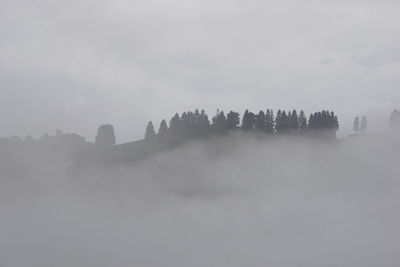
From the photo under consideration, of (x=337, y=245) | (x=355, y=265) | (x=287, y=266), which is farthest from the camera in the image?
(x=337, y=245)

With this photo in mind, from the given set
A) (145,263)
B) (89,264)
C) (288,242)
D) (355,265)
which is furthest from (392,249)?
(89,264)

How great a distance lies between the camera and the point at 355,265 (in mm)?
165500

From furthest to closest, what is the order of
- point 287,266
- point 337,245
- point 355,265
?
point 337,245 → point 287,266 → point 355,265

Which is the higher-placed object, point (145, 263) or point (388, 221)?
point (388, 221)

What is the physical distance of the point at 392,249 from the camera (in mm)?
171875

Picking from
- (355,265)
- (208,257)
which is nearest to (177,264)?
(208,257)

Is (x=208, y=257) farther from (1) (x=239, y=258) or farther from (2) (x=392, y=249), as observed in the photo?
(2) (x=392, y=249)

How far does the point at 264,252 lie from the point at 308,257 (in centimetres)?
1749

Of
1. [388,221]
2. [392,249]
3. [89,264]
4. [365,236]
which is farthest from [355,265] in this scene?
[89,264]

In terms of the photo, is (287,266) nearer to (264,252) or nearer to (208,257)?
(264,252)

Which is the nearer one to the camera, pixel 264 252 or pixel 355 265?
pixel 355 265

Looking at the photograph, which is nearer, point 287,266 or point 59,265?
point 287,266

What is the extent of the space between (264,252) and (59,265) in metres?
71.5

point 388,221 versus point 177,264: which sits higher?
point 388,221
